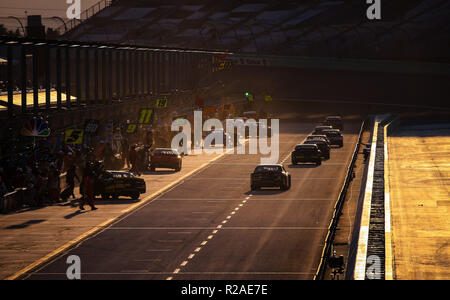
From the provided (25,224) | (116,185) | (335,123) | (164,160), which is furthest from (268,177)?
(335,123)

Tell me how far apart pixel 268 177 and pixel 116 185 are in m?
9.30

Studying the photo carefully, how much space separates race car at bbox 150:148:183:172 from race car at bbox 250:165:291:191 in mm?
11570

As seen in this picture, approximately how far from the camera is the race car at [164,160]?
66.1m

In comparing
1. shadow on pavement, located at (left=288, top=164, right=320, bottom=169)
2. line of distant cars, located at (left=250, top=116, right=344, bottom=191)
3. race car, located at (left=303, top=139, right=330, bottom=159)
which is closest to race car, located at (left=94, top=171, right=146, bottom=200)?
line of distant cars, located at (left=250, top=116, right=344, bottom=191)

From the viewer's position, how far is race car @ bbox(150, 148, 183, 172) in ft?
217

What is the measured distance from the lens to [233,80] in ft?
545

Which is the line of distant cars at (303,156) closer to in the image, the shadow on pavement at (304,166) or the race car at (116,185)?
the shadow on pavement at (304,166)

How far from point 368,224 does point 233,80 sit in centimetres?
12978

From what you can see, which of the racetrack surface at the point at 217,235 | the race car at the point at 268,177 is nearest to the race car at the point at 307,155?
the racetrack surface at the point at 217,235

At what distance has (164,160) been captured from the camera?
2606 inches

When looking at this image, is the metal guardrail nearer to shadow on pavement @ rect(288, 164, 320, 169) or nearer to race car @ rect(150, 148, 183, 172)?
shadow on pavement @ rect(288, 164, 320, 169)

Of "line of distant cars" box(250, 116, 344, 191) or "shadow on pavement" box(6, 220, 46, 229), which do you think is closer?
"shadow on pavement" box(6, 220, 46, 229)
